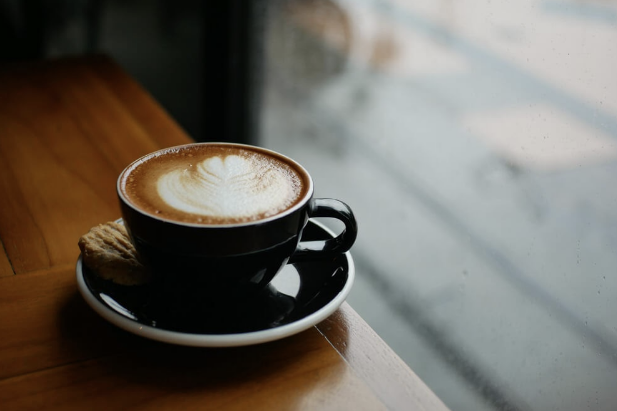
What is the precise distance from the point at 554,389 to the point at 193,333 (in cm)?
54

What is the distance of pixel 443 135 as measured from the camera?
1.21 metres

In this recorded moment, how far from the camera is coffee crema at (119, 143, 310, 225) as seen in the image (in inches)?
20.1

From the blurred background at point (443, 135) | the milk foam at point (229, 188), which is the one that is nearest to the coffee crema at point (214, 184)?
the milk foam at point (229, 188)

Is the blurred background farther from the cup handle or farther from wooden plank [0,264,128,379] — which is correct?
wooden plank [0,264,128,379]

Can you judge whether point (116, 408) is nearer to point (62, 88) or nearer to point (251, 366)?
point (251, 366)

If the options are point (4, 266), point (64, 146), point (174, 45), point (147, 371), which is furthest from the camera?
point (174, 45)

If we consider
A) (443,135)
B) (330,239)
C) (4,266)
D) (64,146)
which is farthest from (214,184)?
(443,135)

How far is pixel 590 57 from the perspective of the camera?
2.43ft

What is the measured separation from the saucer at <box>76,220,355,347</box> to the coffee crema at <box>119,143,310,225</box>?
0.27ft

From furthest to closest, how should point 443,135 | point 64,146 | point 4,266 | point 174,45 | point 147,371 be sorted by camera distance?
point 174,45
point 443,135
point 64,146
point 4,266
point 147,371

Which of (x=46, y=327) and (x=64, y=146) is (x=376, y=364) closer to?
(x=46, y=327)

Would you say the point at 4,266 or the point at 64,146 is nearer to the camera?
the point at 4,266

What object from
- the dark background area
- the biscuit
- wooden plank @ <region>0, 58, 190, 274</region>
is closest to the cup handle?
the biscuit

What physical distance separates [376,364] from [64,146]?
611 mm
